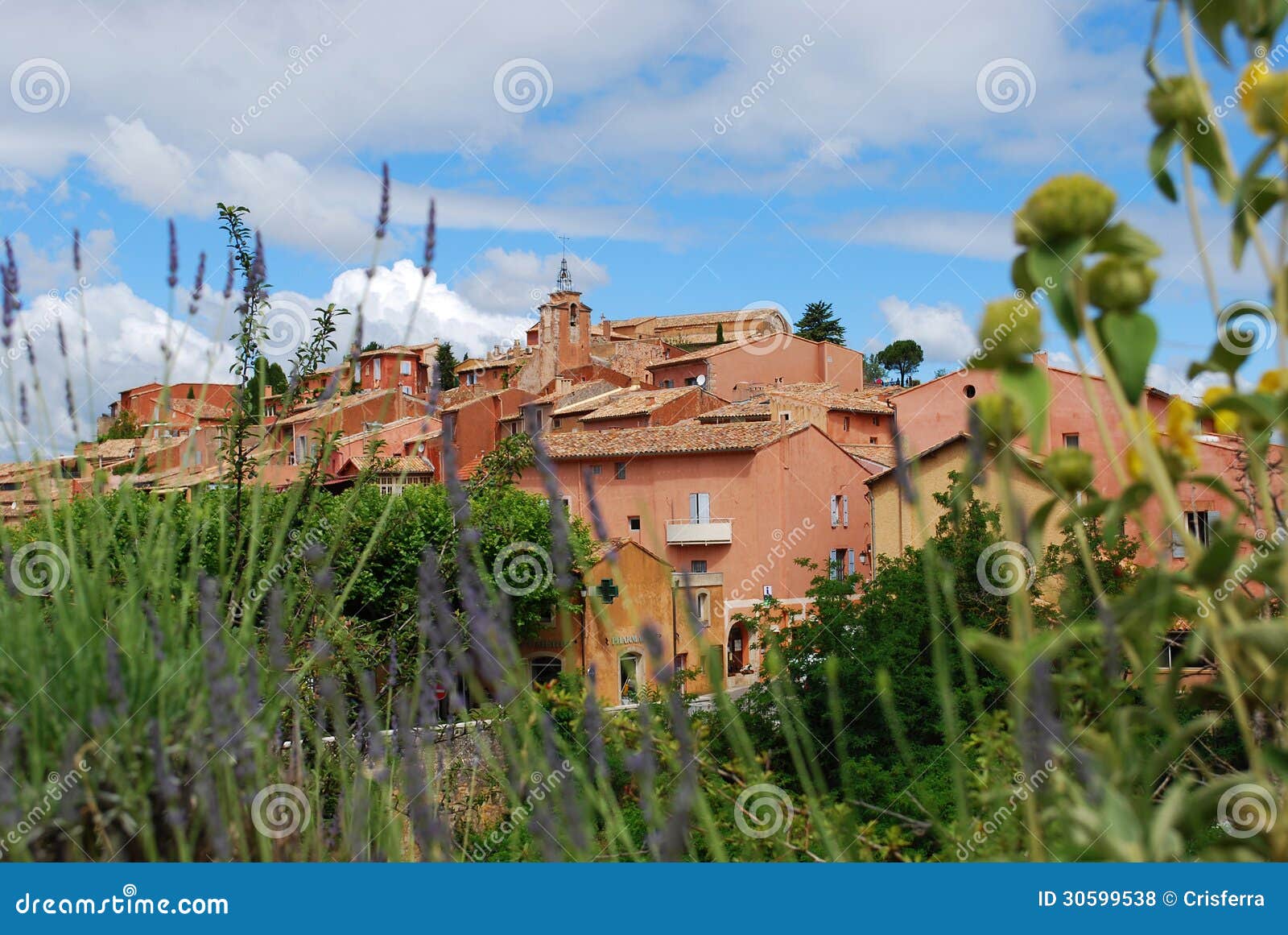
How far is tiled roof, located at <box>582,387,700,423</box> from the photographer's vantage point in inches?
1361

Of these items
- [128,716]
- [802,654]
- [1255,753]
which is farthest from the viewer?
[802,654]

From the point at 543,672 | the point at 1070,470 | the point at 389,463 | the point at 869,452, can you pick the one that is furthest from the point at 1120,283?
the point at 869,452

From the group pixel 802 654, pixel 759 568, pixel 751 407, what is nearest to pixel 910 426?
pixel 759 568

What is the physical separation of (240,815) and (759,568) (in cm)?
2493

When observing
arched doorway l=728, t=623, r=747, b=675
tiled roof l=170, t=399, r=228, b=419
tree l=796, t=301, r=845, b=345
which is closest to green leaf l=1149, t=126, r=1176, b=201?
tiled roof l=170, t=399, r=228, b=419

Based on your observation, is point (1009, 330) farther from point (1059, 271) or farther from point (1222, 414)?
point (1222, 414)

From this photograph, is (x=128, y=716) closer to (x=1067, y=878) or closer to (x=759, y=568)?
(x=1067, y=878)

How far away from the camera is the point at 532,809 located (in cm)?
142

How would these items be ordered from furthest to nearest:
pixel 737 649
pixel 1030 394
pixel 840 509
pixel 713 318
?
pixel 713 318 < pixel 840 509 < pixel 737 649 < pixel 1030 394

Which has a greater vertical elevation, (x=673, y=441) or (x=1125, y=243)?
(x=673, y=441)

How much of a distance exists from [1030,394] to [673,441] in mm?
27250

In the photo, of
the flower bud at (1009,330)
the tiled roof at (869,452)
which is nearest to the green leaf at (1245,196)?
the flower bud at (1009,330)

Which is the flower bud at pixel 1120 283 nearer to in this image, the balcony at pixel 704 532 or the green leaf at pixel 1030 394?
the green leaf at pixel 1030 394

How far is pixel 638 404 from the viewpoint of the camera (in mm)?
35594
